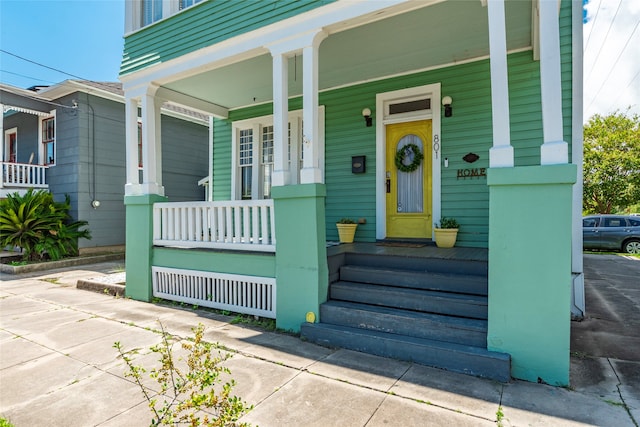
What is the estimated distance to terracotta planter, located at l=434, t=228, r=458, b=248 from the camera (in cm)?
457

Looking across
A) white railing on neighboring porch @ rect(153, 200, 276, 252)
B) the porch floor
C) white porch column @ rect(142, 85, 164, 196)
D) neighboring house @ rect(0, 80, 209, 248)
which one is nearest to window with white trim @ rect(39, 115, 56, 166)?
neighboring house @ rect(0, 80, 209, 248)

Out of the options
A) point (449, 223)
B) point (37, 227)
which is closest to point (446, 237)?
point (449, 223)

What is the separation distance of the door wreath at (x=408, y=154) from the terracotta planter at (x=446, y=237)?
1021 millimetres

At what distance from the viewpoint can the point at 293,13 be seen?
3650 millimetres

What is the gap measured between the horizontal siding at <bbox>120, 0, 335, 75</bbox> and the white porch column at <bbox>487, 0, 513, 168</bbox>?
5.13 feet

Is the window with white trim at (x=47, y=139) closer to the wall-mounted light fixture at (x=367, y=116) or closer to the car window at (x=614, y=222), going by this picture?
the wall-mounted light fixture at (x=367, y=116)

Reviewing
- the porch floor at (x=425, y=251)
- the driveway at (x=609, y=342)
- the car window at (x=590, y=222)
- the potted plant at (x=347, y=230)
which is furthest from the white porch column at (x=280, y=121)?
the car window at (x=590, y=222)

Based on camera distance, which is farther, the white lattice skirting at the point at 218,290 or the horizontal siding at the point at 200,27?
the white lattice skirting at the point at 218,290

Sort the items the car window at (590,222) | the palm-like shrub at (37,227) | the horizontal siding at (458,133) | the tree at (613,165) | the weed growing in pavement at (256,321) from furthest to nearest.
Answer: the tree at (613,165) < the car window at (590,222) < the palm-like shrub at (37,227) < the horizontal siding at (458,133) < the weed growing in pavement at (256,321)

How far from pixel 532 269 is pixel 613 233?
10155mm

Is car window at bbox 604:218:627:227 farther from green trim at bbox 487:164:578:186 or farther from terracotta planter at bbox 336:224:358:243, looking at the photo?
green trim at bbox 487:164:578:186

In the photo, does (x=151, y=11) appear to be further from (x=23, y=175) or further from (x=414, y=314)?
(x=23, y=175)

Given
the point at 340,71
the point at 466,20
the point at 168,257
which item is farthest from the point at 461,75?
the point at 168,257

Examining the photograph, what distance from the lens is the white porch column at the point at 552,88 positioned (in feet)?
8.46
